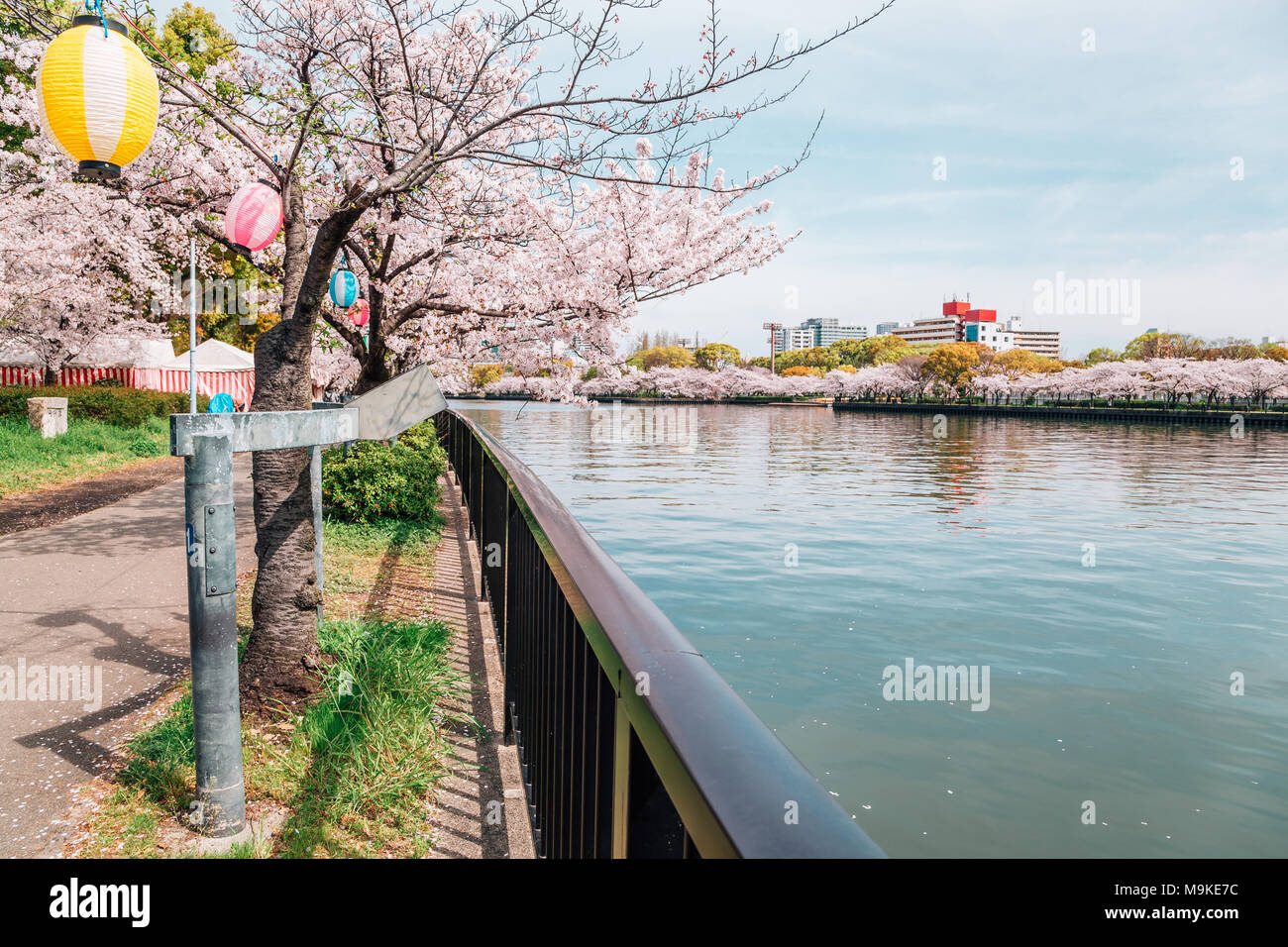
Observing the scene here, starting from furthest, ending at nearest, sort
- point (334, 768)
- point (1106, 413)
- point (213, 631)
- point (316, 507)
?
point (1106, 413)
point (316, 507)
point (334, 768)
point (213, 631)

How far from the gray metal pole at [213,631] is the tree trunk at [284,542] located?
1390 mm

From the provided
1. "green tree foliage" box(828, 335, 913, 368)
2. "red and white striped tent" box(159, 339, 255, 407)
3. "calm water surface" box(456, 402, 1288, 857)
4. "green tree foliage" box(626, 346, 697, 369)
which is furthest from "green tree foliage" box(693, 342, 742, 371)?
"calm water surface" box(456, 402, 1288, 857)

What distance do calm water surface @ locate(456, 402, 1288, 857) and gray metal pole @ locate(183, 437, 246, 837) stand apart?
4854 mm

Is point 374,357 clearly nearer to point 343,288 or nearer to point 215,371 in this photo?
point 343,288

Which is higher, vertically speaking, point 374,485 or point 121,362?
point 121,362

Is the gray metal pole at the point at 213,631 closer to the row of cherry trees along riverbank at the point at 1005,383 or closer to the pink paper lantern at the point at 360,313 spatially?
the pink paper lantern at the point at 360,313

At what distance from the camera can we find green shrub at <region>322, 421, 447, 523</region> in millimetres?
10938

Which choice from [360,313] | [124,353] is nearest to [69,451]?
[360,313]

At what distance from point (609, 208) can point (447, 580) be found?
6.60m

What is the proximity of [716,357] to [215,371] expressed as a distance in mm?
112975

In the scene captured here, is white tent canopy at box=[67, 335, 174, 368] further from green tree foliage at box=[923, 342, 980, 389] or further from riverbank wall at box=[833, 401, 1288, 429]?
green tree foliage at box=[923, 342, 980, 389]

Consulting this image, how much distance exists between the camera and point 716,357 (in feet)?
467
